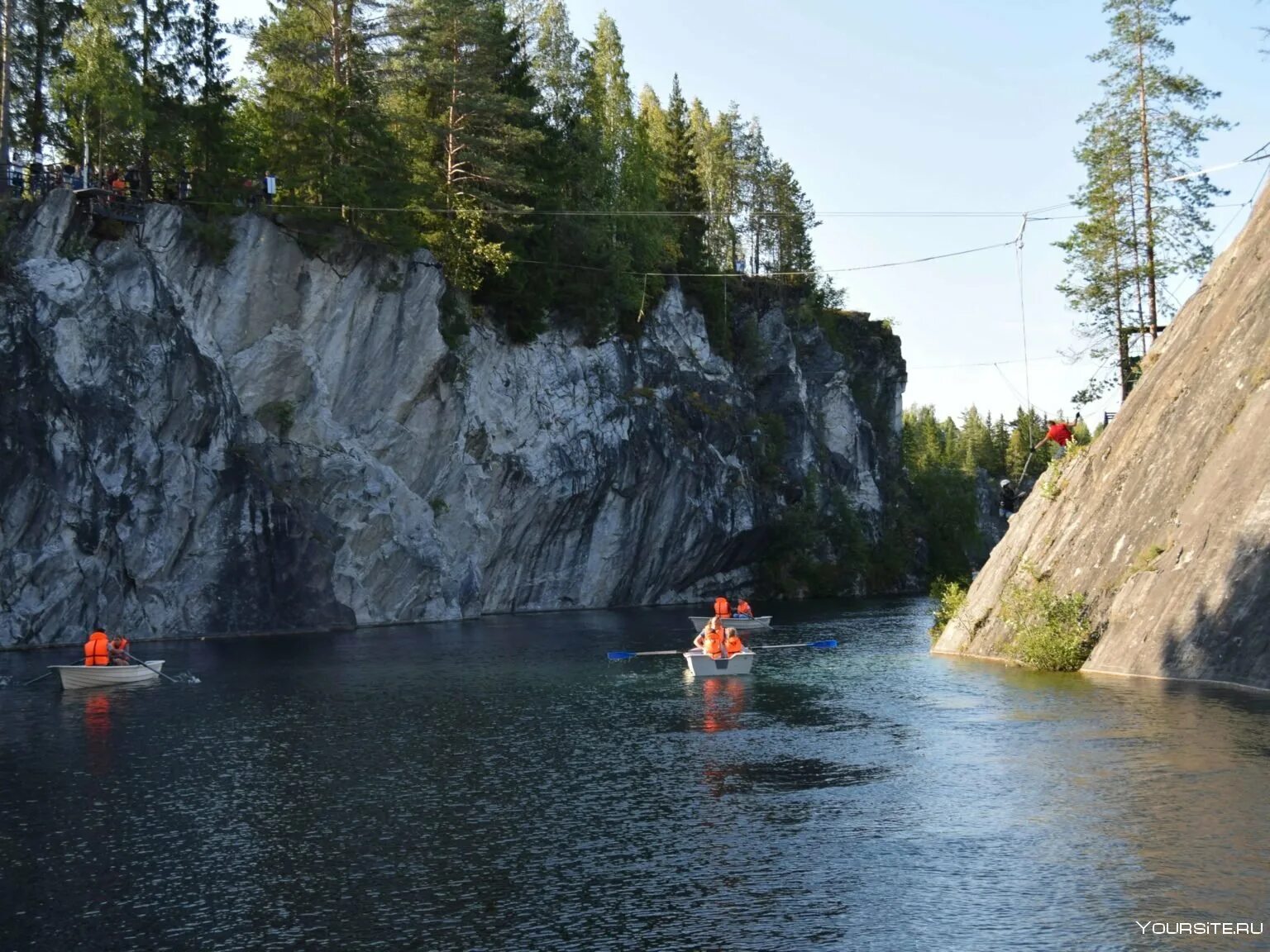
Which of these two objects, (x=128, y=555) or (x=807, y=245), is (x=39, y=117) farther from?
(x=807, y=245)

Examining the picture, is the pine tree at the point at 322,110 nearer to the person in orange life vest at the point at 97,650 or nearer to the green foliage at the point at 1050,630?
the person in orange life vest at the point at 97,650

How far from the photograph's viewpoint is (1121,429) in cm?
4025

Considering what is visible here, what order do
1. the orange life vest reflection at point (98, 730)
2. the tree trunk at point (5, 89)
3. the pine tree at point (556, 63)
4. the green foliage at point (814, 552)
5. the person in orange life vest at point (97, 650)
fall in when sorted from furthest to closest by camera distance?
1. the green foliage at point (814, 552)
2. the pine tree at point (556, 63)
3. the tree trunk at point (5, 89)
4. the person in orange life vest at point (97, 650)
5. the orange life vest reflection at point (98, 730)

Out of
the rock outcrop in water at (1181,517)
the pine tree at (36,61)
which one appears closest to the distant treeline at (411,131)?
the pine tree at (36,61)

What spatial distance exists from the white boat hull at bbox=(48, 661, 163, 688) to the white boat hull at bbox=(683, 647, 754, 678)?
1714 centimetres

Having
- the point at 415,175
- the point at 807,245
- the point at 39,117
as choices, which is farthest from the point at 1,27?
the point at 807,245

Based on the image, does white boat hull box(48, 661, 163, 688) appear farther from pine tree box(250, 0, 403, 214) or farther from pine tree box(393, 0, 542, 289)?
pine tree box(393, 0, 542, 289)

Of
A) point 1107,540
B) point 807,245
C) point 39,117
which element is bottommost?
point 1107,540

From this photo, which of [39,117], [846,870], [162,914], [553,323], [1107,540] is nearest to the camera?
[162,914]

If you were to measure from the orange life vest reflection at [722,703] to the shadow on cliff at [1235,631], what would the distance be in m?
11.5

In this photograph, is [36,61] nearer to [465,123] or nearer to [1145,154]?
[465,123]

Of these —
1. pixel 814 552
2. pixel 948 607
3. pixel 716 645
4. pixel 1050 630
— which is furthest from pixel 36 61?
pixel 814 552

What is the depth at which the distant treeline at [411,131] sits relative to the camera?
181ft

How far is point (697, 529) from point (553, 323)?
18.2 m
